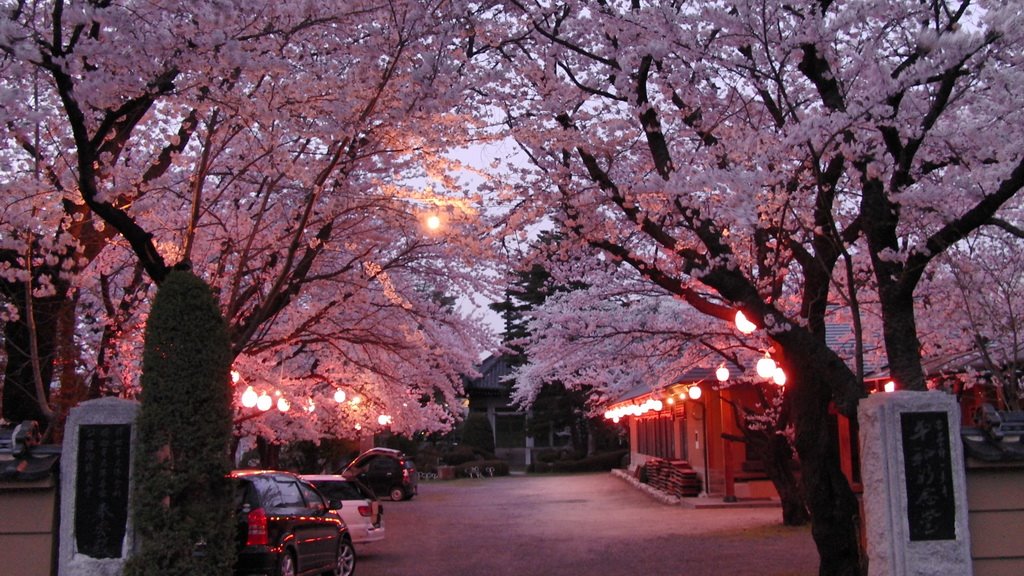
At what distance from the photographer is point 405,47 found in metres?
10.2

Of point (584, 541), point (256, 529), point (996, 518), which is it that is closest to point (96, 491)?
point (256, 529)

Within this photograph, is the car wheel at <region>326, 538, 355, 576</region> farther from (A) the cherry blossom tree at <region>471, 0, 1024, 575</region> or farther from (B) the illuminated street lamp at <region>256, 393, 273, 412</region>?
(A) the cherry blossom tree at <region>471, 0, 1024, 575</region>

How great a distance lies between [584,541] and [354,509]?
448 cm

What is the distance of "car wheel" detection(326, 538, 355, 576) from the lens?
14023 mm

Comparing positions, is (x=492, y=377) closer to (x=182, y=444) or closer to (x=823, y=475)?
(x=823, y=475)

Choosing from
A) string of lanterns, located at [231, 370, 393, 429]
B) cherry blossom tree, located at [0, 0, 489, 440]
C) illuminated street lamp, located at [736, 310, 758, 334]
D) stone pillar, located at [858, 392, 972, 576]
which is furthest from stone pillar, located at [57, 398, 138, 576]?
illuminated street lamp, located at [736, 310, 758, 334]

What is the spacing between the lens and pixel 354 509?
679 inches

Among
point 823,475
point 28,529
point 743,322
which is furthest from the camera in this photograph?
point 743,322

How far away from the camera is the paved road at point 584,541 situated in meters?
14.9

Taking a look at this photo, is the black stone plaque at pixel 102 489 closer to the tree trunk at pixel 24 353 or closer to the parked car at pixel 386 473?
the tree trunk at pixel 24 353

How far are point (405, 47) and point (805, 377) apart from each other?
535cm

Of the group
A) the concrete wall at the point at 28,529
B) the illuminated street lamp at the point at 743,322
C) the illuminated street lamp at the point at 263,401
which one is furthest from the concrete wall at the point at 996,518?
the illuminated street lamp at the point at 263,401

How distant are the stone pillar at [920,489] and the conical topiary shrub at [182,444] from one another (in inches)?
208

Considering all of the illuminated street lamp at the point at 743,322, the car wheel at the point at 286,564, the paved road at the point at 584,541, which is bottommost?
the paved road at the point at 584,541
